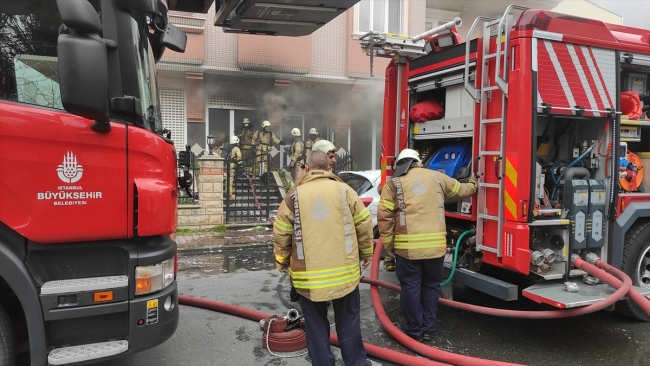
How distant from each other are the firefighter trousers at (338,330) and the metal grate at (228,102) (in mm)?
12077

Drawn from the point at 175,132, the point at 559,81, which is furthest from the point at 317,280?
the point at 175,132

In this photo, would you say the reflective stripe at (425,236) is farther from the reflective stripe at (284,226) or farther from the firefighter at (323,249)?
the reflective stripe at (284,226)

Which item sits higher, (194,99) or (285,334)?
(194,99)

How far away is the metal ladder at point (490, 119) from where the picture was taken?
393 cm

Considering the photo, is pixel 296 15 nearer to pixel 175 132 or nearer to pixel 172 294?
pixel 172 294

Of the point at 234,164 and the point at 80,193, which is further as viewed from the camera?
the point at 234,164

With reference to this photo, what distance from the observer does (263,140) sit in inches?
537

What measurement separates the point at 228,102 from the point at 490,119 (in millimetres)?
11526

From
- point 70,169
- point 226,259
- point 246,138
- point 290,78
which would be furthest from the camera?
point 290,78

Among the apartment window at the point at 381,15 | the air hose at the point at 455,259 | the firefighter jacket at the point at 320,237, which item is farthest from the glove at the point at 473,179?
the apartment window at the point at 381,15

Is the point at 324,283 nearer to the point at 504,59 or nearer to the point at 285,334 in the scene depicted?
the point at 285,334

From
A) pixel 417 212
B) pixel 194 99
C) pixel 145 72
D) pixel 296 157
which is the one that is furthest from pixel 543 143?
pixel 194 99

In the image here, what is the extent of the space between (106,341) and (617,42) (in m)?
4.94

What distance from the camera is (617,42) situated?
169 inches
